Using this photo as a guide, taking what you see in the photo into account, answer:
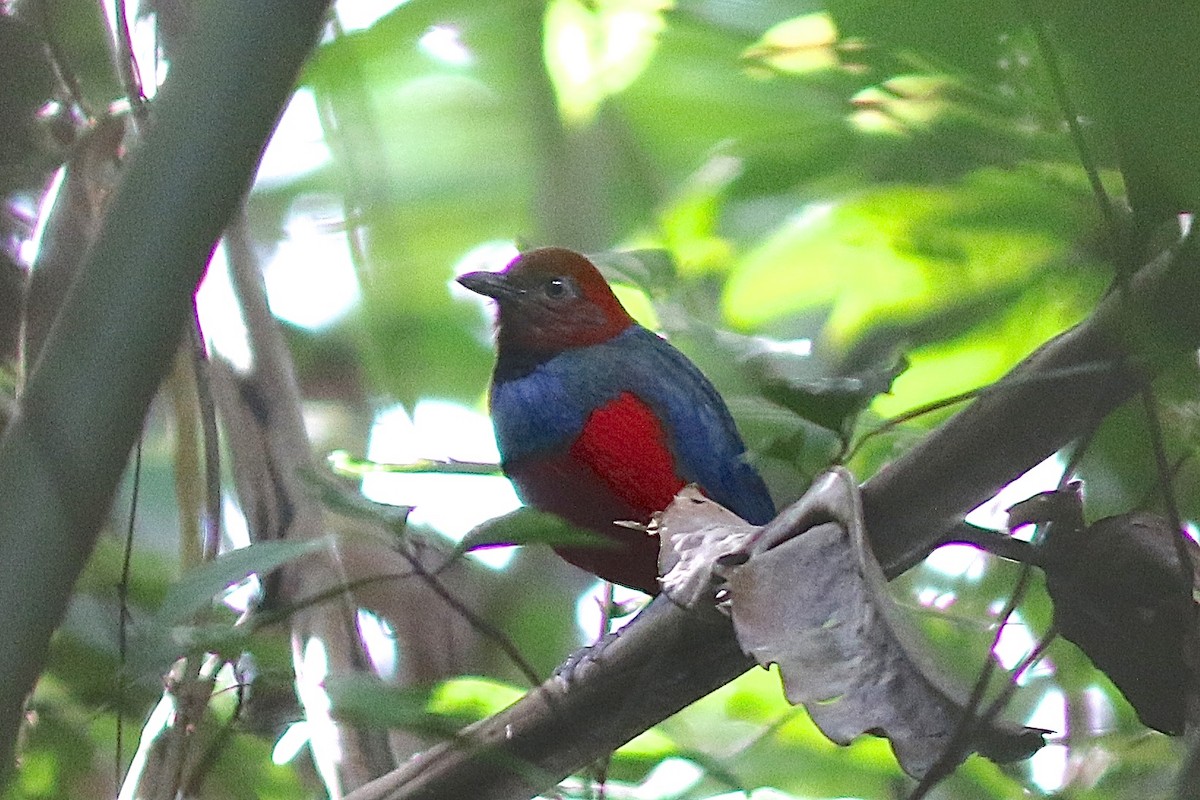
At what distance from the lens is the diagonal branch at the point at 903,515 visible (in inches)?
40.1

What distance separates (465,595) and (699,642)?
142 cm

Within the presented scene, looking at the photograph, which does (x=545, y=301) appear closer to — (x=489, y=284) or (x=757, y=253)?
(x=489, y=284)

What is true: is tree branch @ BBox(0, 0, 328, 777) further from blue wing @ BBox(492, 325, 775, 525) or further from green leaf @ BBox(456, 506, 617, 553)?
blue wing @ BBox(492, 325, 775, 525)

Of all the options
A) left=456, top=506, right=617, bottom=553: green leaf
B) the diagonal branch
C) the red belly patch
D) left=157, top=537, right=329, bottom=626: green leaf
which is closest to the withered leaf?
the diagonal branch

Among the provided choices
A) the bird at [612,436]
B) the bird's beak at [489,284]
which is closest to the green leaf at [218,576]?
the bird at [612,436]

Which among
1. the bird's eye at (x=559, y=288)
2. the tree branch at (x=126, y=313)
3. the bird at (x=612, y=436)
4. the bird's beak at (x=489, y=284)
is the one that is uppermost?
the tree branch at (x=126, y=313)

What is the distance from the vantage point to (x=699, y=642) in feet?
4.48

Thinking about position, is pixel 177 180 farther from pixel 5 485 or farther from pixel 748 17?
pixel 748 17

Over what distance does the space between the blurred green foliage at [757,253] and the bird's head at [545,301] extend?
9 centimetres

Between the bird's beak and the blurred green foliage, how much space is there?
0.42 feet

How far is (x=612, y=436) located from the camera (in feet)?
8.41

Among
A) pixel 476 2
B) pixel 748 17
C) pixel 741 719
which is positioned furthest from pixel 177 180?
pixel 741 719

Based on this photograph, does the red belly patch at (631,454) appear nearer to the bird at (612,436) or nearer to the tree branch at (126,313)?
the bird at (612,436)

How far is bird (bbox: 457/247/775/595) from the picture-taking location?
2521mm
